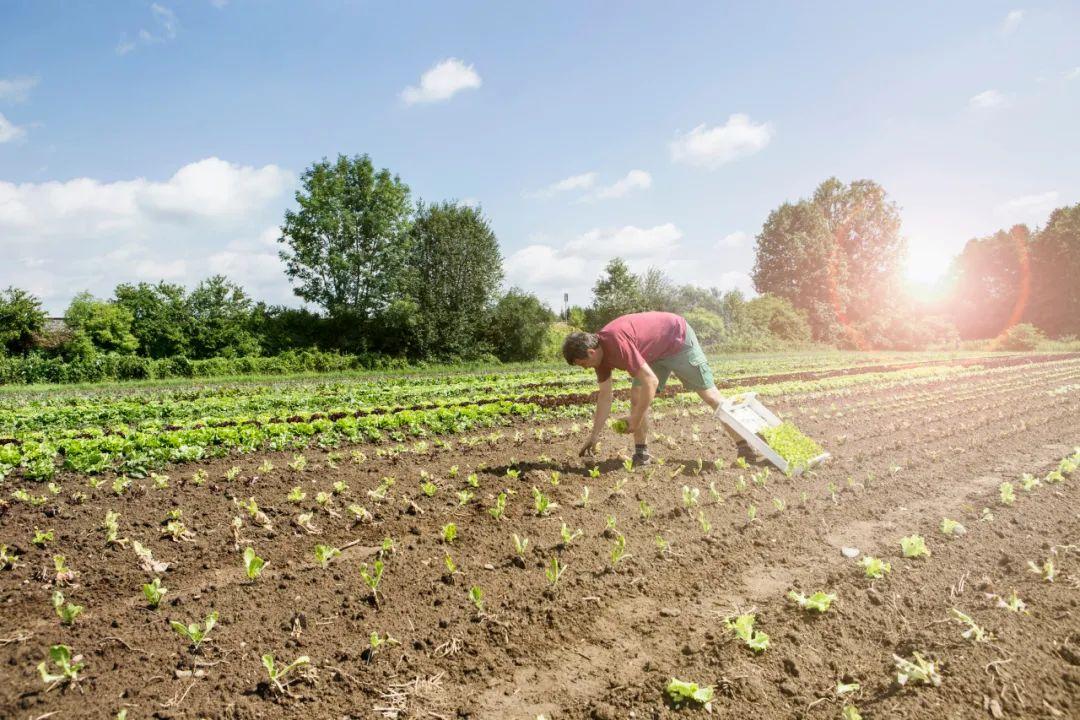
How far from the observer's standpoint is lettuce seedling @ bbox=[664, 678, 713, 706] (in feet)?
8.44

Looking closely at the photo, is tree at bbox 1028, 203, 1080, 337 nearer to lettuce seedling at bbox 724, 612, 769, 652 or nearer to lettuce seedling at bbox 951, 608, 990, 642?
lettuce seedling at bbox 951, 608, 990, 642

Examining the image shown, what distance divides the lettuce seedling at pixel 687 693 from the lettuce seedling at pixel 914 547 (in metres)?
2.15

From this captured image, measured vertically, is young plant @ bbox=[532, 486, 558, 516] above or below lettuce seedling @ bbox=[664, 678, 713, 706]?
above

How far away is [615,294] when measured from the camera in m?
35.4

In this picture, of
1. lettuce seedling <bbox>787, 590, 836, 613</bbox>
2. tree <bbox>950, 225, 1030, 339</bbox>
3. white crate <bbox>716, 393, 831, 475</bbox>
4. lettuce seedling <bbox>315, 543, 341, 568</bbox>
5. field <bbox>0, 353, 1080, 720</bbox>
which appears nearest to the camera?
field <bbox>0, 353, 1080, 720</bbox>

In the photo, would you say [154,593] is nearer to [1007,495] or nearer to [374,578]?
[374,578]

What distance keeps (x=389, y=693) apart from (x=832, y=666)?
2.09 metres

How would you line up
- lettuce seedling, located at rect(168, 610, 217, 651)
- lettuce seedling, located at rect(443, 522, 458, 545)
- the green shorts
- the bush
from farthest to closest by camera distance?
the bush
the green shorts
lettuce seedling, located at rect(443, 522, 458, 545)
lettuce seedling, located at rect(168, 610, 217, 651)

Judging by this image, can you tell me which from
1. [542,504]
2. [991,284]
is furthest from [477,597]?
[991,284]

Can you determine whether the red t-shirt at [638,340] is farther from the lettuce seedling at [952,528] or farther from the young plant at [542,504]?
the lettuce seedling at [952,528]

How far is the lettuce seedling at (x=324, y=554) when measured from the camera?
3.94 metres

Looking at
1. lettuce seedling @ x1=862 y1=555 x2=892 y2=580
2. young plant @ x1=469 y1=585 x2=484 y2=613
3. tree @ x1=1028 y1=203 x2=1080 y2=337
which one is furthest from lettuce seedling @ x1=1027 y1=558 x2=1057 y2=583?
tree @ x1=1028 y1=203 x2=1080 y2=337

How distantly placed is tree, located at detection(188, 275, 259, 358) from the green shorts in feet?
77.8

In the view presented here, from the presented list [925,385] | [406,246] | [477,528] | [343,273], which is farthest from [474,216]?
[477,528]
